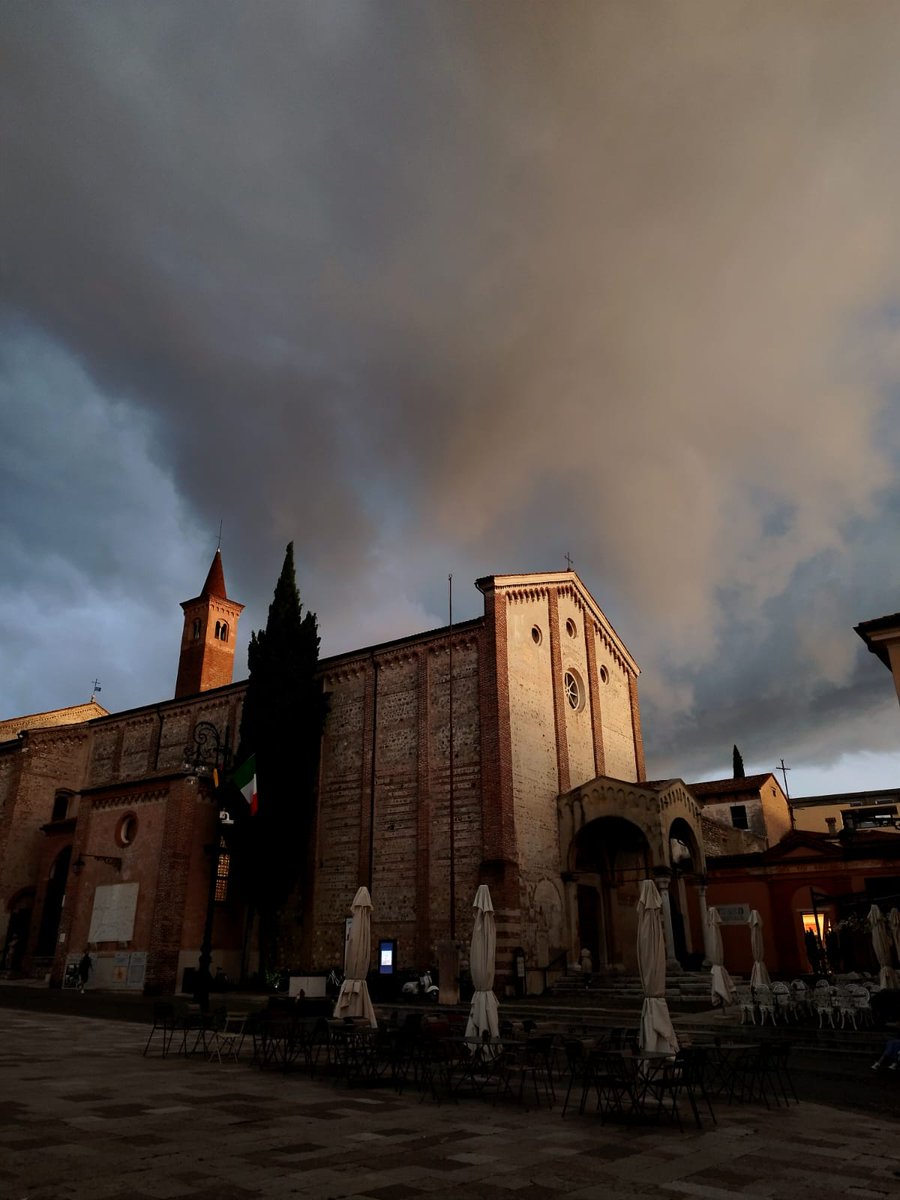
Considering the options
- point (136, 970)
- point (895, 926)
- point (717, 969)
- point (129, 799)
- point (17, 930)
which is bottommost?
point (136, 970)

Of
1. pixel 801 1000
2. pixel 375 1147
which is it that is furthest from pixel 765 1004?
pixel 375 1147

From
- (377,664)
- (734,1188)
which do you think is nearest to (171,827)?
(377,664)

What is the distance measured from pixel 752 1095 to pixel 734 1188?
5.04 m

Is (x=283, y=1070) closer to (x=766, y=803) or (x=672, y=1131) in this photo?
(x=672, y=1131)

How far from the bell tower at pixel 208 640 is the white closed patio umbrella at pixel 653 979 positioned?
1379 inches

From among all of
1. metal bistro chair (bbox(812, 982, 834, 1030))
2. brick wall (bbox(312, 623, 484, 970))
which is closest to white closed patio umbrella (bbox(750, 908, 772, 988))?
metal bistro chair (bbox(812, 982, 834, 1030))

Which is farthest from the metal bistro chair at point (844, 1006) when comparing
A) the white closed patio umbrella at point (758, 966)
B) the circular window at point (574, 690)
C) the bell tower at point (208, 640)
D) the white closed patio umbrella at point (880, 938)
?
the bell tower at point (208, 640)

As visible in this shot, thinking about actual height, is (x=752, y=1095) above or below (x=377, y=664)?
below

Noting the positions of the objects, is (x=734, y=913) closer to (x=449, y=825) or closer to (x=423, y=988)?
(x=449, y=825)

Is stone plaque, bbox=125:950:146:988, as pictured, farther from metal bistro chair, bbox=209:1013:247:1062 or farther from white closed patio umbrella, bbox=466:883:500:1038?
white closed patio umbrella, bbox=466:883:500:1038

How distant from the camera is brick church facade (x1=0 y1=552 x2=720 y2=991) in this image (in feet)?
78.7

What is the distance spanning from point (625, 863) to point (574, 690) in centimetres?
643

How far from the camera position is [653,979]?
11.2 m

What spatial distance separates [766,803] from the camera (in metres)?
41.2
